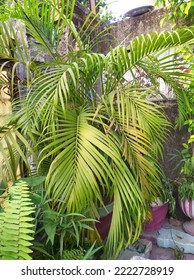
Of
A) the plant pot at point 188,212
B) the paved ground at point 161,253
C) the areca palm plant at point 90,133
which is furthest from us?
the plant pot at point 188,212

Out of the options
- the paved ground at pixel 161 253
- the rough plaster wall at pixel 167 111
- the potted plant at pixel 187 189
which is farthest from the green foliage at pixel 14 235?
the rough plaster wall at pixel 167 111

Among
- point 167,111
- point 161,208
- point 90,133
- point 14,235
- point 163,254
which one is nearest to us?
point 14,235

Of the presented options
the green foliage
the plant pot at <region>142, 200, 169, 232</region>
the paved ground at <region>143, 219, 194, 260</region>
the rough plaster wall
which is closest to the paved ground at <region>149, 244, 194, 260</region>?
the paved ground at <region>143, 219, 194, 260</region>

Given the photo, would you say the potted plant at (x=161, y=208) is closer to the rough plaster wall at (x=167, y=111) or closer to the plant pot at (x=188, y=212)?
the plant pot at (x=188, y=212)

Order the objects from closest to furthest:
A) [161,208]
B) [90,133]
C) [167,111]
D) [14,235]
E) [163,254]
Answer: [14,235] → [90,133] → [163,254] → [161,208] → [167,111]

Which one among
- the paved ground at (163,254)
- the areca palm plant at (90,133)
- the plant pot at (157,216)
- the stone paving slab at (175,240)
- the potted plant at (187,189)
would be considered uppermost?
the areca palm plant at (90,133)

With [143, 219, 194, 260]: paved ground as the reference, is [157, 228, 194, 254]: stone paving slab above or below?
above

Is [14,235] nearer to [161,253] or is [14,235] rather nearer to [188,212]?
[161,253]

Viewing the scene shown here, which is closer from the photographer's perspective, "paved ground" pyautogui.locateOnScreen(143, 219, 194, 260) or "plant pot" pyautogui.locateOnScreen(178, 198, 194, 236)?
"paved ground" pyautogui.locateOnScreen(143, 219, 194, 260)

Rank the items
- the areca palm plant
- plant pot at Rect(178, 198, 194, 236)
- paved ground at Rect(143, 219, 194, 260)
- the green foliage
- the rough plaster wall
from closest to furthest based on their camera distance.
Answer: the green foliage
the areca palm plant
paved ground at Rect(143, 219, 194, 260)
plant pot at Rect(178, 198, 194, 236)
the rough plaster wall

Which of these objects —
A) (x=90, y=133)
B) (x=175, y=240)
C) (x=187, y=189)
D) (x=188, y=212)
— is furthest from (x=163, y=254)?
(x=90, y=133)

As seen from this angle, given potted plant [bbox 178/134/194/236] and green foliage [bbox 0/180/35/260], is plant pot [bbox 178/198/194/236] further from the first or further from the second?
green foliage [bbox 0/180/35/260]

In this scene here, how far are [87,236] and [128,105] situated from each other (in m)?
0.81
